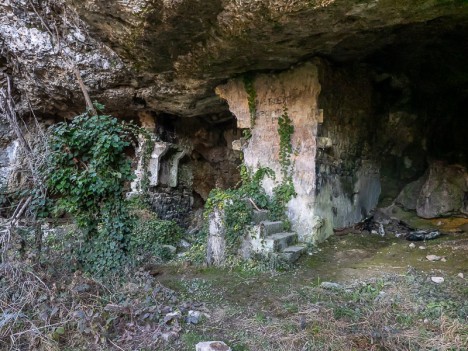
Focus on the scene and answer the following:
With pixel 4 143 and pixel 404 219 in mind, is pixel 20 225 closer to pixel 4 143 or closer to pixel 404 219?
pixel 4 143

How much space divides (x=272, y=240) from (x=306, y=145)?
1475 mm

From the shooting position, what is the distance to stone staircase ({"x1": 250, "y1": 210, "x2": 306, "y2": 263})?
14.9 feet

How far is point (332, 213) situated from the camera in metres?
5.54

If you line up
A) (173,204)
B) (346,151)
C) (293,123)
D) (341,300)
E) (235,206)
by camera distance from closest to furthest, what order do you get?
(341,300)
(235,206)
(293,123)
(346,151)
(173,204)

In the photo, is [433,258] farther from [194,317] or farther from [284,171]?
[194,317]

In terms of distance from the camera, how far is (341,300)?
332cm

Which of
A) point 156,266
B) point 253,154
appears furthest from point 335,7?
point 156,266

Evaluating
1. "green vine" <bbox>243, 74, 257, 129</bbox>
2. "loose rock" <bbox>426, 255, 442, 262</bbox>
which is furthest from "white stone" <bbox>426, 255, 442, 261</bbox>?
"green vine" <bbox>243, 74, 257, 129</bbox>

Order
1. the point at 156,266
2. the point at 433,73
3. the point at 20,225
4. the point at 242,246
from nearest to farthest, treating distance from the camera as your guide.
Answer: the point at 20,225
the point at 242,246
the point at 156,266
the point at 433,73

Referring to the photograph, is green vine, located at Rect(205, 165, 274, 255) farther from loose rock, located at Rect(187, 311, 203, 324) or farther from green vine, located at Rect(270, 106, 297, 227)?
loose rock, located at Rect(187, 311, 203, 324)

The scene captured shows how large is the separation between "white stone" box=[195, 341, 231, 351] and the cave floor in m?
0.11

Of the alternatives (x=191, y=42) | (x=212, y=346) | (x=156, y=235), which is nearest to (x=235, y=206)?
(x=191, y=42)

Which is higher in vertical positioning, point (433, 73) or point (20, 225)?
point (433, 73)

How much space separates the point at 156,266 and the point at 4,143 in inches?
207
